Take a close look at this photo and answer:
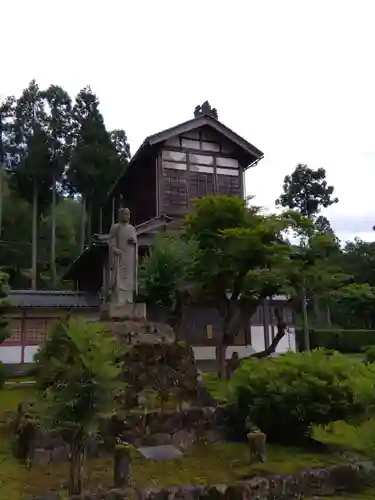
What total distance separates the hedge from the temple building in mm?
7002

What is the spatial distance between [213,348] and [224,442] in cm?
1157

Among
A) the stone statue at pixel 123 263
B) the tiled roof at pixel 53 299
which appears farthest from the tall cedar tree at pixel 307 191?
the stone statue at pixel 123 263

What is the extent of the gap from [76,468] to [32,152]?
25815mm

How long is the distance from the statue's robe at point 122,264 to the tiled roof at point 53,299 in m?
9.10

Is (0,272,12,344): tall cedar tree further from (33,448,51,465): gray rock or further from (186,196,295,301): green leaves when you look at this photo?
(33,448,51,465): gray rock

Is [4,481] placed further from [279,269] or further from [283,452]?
[279,269]

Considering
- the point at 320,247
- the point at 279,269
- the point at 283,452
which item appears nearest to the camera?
the point at 283,452

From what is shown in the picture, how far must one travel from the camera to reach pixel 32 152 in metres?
30.9

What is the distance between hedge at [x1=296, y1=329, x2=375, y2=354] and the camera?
109 feet

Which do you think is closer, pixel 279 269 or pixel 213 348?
pixel 279 269

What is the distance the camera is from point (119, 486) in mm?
8156

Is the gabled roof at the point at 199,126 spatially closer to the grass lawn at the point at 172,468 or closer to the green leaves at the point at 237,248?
the green leaves at the point at 237,248

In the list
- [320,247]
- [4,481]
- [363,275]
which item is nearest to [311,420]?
[4,481]

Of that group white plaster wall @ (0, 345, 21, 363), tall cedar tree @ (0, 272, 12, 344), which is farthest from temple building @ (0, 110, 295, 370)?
tall cedar tree @ (0, 272, 12, 344)
